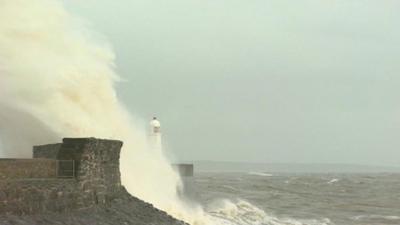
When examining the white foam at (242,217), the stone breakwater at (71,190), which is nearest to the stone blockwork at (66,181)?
the stone breakwater at (71,190)

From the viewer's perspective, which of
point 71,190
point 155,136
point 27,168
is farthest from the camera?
point 155,136

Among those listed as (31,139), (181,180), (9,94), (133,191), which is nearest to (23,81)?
(9,94)

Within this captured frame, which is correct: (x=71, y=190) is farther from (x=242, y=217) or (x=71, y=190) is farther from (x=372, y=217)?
(x=372, y=217)

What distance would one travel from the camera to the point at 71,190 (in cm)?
1240

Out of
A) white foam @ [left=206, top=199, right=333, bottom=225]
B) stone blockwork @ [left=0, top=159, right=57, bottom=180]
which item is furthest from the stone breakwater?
white foam @ [left=206, top=199, right=333, bottom=225]

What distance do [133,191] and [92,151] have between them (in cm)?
653

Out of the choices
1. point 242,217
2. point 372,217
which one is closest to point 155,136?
point 242,217

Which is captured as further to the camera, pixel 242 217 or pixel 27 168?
pixel 242 217

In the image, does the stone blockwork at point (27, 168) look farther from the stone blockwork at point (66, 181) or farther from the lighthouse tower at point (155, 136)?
the lighthouse tower at point (155, 136)

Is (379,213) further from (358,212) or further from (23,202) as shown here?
(23,202)

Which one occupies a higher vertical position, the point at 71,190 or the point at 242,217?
the point at 71,190

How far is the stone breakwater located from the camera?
11055 millimetres

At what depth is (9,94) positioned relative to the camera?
63.0 feet

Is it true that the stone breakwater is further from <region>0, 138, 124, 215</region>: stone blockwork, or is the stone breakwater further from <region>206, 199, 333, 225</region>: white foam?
<region>206, 199, 333, 225</region>: white foam
